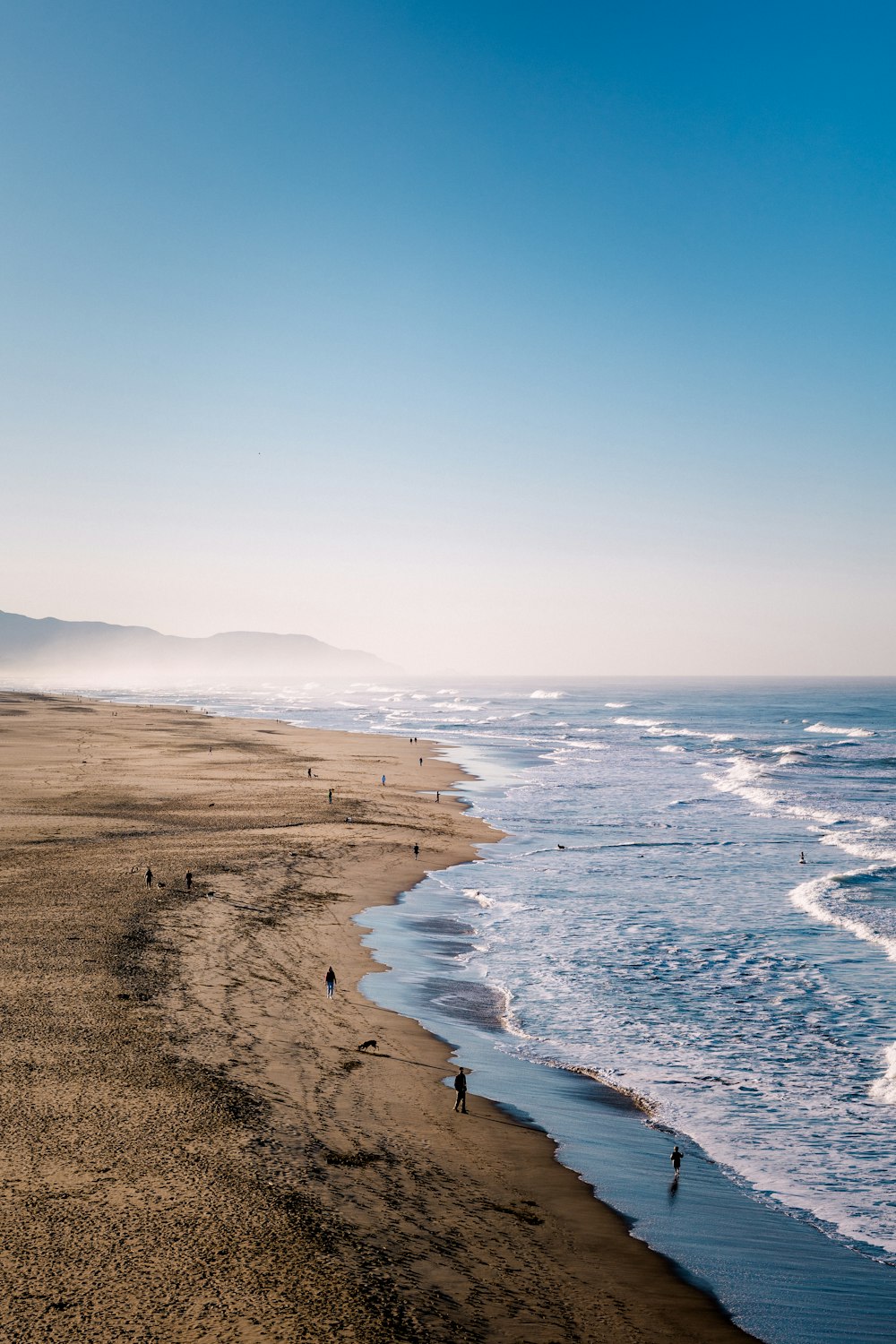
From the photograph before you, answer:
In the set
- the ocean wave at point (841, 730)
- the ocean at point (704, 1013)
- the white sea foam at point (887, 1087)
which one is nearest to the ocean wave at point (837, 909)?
the ocean at point (704, 1013)

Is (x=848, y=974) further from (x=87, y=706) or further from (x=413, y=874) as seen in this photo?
(x=87, y=706)

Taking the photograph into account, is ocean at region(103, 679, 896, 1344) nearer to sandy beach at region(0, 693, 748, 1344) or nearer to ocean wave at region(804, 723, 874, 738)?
sandy beach at region(0, 693, 748, 1344)

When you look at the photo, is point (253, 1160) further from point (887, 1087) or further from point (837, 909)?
point (837, 909)

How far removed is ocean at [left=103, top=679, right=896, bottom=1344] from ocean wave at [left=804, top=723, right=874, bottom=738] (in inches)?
2219

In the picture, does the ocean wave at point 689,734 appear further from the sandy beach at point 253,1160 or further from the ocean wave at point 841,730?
the sandy beach at point 253,1160

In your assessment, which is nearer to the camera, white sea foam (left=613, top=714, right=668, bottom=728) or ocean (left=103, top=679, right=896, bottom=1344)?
ocean (left=103, top=679, right=896, bottom=1344)

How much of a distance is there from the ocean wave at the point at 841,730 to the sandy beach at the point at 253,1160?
299 feet

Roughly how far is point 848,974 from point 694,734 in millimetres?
82612

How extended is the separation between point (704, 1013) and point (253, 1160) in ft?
41.2

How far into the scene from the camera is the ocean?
40.1 ft

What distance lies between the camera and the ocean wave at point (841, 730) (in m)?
101

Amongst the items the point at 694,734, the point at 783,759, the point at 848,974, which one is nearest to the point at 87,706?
the point at 694,734

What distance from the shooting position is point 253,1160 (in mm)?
12633

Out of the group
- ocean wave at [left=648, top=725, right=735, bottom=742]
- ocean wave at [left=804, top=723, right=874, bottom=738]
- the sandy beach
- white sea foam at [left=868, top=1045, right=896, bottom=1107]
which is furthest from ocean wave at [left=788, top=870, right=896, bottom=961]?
ocean wave at [left=804, top=723, right=874, bottom=738]
